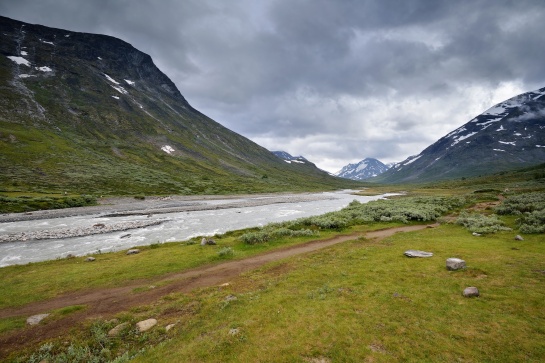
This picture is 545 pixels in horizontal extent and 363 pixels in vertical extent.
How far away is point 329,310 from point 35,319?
16.9 meters

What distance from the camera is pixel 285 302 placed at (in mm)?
14922

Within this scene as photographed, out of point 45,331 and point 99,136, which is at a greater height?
point 99,136

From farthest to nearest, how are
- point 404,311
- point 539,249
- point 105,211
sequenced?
point 105,211, point 539,249, point 404,311

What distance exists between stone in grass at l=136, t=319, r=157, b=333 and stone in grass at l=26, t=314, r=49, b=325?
6.20 m

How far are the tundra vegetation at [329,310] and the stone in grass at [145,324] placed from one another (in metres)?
0.33

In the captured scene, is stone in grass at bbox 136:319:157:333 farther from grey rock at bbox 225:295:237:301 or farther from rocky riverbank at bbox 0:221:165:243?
rocky riverbank at bbox 0:221:165:243

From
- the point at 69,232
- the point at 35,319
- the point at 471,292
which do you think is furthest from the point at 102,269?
the point at 69,232

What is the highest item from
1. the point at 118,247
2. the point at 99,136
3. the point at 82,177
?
the point at 99,136

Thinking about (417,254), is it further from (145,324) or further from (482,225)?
(145,324)

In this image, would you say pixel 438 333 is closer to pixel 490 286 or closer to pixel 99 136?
pixel 490 286

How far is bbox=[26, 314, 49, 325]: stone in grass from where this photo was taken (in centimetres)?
1464

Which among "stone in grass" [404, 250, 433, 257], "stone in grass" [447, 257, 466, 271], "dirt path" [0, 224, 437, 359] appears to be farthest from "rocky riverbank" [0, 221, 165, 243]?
"stone in grass" [447, 257, 466, 271]

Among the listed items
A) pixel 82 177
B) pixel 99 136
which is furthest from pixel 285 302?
pixel 99 136

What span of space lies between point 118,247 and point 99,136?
19404 cm
